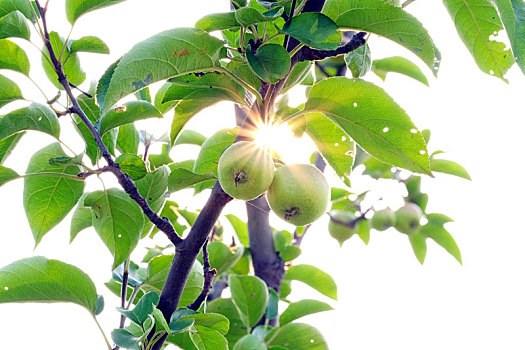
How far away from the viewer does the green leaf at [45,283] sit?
3.22 feet

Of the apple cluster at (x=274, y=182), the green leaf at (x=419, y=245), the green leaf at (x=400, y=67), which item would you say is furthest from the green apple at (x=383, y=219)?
the apple cluster at (x=274, y=182)

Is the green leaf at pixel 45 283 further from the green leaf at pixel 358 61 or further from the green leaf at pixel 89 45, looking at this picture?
the green leaf at pixel 358 61

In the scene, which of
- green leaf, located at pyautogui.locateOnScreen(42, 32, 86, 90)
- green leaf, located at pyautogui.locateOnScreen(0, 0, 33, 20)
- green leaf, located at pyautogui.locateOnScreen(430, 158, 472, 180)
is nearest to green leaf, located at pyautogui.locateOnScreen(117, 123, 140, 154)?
green leaf, located at pyautogui.locateOnScreen(42, 32, 86, 90)

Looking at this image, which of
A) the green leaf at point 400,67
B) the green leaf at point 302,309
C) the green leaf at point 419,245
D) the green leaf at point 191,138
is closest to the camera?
the green leaf at point 302,309

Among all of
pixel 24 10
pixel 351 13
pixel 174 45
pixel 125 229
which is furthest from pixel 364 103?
pixel 24 10

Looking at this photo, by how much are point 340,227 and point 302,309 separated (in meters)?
0.59

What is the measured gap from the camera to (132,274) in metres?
1.22

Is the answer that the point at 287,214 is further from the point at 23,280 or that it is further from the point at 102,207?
the point at 23,280

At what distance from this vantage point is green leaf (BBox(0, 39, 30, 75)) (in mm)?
1042

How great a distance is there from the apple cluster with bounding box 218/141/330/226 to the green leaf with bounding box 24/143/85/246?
0.43m

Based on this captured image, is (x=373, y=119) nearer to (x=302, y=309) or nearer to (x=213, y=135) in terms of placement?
(x=213, y=135)

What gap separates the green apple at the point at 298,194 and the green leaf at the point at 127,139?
55cm

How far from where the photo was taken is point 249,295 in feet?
4.57

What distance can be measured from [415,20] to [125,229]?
70cm
